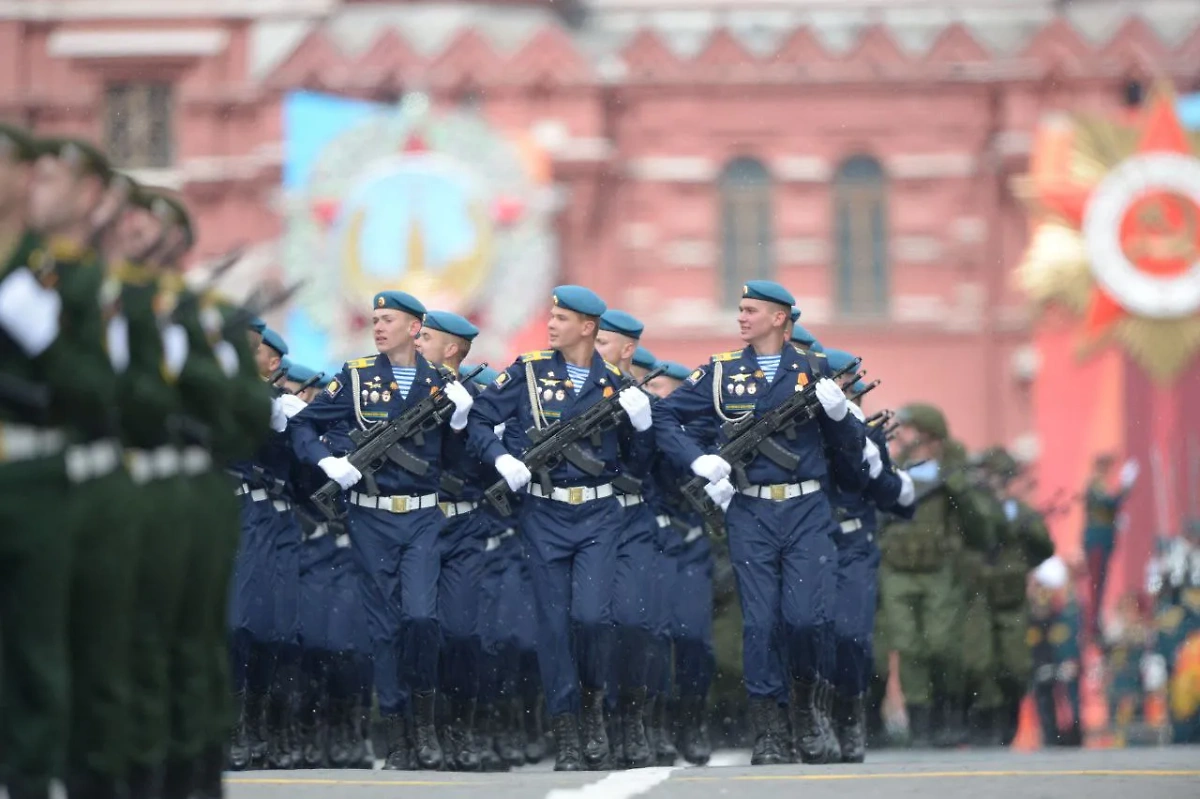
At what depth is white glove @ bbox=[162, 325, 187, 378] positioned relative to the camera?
7.61 m

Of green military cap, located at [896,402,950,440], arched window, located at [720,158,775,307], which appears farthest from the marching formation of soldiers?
arched window, located at [720,158,775,307]

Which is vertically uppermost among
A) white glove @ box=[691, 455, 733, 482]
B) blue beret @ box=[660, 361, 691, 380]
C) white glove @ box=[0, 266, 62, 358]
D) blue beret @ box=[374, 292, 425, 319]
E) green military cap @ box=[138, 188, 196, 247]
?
blue beret @ box=[660, 361, 691, 380]

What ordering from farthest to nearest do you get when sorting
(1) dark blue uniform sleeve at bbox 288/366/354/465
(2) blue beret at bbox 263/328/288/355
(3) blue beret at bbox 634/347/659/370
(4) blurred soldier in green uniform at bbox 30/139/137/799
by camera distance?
(3) blue beret at bbox 634/347/659/370 → (2) blue beret at bbox 263/328/288/355 → (1) dark blue uniform sleeve at bbox 288/366/354/465 → (4) blurred soldier in green uniform at bbox 30/139/137/799

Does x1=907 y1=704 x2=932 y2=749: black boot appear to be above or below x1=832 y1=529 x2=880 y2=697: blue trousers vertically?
below

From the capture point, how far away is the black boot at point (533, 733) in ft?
45.3

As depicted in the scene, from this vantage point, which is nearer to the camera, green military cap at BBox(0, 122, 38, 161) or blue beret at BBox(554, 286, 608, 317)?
green military cap at BBox(0, 122, 38, 161)

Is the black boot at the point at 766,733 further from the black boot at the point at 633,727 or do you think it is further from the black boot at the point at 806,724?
the black boot at the point at 633,727

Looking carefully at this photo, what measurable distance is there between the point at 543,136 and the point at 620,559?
20111 millimetres

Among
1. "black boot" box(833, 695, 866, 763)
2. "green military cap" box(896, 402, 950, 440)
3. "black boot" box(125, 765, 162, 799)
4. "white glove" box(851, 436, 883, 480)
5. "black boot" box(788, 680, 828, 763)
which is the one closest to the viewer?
"black boot" box(125, 765, 162, 799)

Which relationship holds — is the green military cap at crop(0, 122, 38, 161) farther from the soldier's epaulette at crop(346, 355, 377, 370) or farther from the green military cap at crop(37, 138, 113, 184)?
the soldier's epaulette at crop(346, 355, 377, 370)

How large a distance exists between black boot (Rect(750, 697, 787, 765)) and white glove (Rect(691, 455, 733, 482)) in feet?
3.27

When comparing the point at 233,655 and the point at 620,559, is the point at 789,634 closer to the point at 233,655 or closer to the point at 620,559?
the point at 620,559

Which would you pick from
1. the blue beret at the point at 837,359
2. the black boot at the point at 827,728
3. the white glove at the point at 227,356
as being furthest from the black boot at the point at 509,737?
the white glove at the point at 227,356

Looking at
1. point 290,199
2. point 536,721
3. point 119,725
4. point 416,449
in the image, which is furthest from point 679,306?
point 119,725
